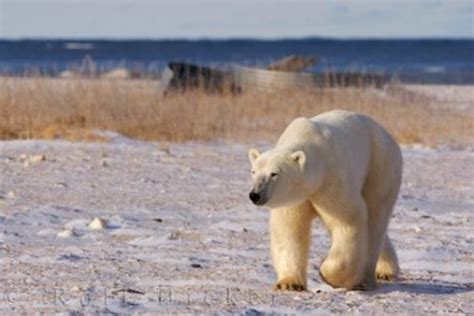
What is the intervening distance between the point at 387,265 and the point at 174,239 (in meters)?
1.82

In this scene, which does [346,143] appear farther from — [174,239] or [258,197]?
[174,239]

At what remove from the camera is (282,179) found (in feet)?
20.7

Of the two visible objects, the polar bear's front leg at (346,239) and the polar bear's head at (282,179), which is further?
the polar bear's front leg at (346,239)

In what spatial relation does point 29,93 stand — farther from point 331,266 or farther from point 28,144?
point 331,266

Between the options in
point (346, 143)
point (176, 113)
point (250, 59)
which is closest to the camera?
point (346, 143)

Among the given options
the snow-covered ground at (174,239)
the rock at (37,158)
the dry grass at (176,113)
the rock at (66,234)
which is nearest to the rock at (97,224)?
the snow-covered ground at (174,239)

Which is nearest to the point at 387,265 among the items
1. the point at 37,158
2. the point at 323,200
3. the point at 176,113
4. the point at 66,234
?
the point at 323,200

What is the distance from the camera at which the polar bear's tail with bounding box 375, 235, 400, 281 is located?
24.2ft

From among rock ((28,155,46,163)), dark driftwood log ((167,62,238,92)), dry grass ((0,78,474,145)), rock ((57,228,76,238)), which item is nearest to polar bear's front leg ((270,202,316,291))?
rock ((57,228,76,238))

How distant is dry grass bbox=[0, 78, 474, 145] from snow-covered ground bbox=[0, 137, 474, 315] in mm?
1515

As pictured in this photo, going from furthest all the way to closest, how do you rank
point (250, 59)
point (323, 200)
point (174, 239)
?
point (250, 59) → point (174, 239) → point (323, 200)

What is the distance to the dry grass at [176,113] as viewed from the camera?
636 inches

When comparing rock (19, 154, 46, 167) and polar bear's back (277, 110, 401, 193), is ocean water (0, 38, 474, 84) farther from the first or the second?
polar bear's back (277, 110, 401, 193)

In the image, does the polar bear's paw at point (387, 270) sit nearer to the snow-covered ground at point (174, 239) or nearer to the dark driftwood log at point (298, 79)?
the snow-covered ground at point (174, 239)
